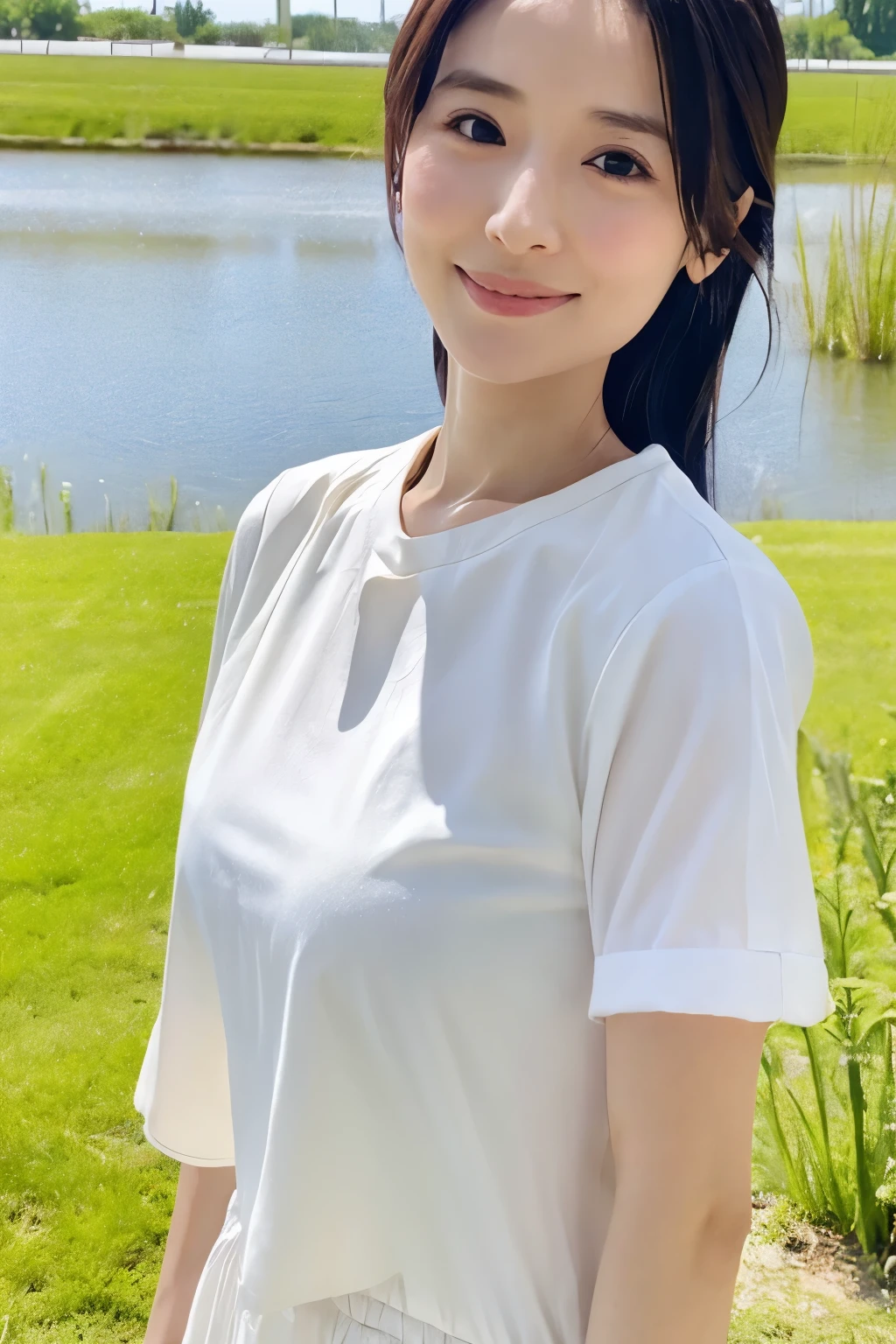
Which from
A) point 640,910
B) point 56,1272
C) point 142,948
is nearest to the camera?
point 640,910

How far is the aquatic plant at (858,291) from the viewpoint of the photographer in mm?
1944

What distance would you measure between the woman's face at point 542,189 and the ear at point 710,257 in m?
0.02

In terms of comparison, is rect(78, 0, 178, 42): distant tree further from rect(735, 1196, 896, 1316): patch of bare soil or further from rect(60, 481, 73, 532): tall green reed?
rect(735, 1196, 896, 1316): patch of bare soil

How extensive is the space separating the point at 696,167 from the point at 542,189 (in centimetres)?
9

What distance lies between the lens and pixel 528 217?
59 centimetres

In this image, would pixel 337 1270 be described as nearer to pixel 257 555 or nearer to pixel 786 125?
pixel 257 555

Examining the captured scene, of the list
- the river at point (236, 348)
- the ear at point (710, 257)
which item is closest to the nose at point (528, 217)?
the ear at point (710, 257)

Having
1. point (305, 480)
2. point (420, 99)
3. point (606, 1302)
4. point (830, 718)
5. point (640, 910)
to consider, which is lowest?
point (830, 718)

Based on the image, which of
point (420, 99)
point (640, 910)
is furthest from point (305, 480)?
point (640, 910)

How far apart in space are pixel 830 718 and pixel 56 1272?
1438 mm

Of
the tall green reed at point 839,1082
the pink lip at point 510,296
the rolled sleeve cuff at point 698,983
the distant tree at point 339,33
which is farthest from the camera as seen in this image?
the distant tree at point 339,33

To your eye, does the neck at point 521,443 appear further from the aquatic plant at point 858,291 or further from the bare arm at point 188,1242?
the aquatic plant at point 858,291

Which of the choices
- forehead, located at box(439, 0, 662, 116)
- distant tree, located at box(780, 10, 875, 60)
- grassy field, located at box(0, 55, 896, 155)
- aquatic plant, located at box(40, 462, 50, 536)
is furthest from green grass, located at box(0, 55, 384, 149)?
forehead, located at box(439, 0, 662, 116)

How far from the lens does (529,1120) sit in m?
0.60
